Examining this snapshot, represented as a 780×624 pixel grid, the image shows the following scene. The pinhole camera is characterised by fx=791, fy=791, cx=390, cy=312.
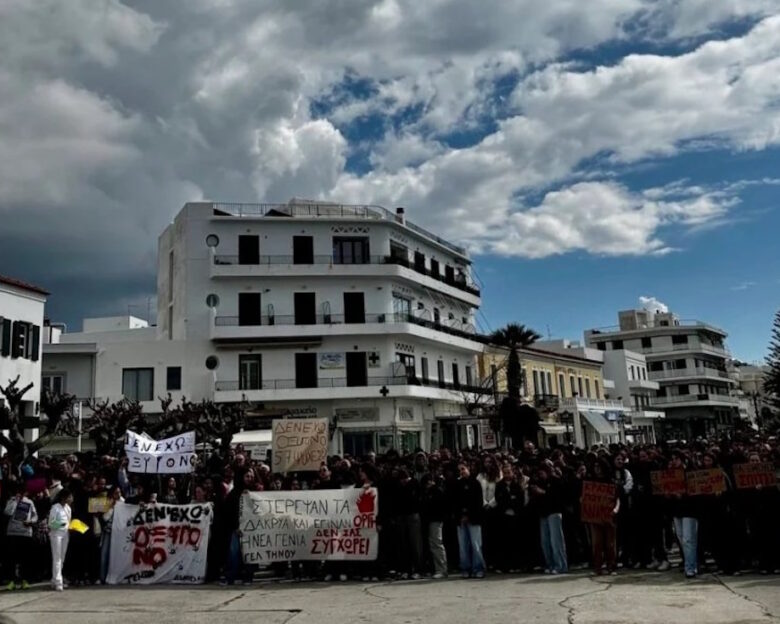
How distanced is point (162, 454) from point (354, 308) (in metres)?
29.2

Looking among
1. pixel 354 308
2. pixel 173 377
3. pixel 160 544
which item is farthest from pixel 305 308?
pixel 160 544

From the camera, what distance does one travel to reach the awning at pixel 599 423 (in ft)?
177

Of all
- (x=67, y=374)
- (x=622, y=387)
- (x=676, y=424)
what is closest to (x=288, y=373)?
(x=67, y=374)

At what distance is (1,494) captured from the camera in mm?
13305

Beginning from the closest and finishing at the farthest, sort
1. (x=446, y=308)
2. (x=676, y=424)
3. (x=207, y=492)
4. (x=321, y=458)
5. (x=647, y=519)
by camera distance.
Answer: (x=647, y=519) → (x=207, y=492) → (x=321, y=458) → (x=446, y=308) → (x=676, y=424)

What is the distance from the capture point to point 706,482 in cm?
1248

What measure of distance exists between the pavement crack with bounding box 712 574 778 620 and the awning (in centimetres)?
4335

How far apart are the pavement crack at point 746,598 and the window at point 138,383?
3369 cm

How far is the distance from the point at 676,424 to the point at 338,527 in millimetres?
76820

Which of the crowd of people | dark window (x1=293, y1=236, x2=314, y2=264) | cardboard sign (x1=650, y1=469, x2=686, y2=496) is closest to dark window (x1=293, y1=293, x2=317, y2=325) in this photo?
dark window (x1=293, y1=236, x2=314, y2=264)

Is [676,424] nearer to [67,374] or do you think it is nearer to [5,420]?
[67,374]

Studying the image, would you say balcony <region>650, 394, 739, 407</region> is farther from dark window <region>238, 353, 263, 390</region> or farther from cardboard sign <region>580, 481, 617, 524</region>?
cardboard sign <region>580, 481, 617, 524</region>

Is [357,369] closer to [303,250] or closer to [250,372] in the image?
[250,372]

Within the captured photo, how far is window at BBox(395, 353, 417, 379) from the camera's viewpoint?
4371 cm
